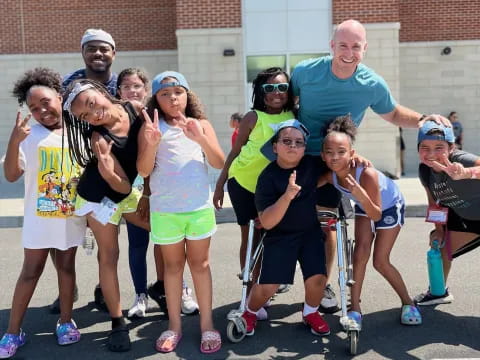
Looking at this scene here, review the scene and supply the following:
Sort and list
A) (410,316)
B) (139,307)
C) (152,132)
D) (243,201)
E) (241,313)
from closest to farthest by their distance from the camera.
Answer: (152,132) → (241,313) → (410,316) → (243,201) → (139,307)

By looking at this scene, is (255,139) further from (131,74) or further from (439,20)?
(439,20)

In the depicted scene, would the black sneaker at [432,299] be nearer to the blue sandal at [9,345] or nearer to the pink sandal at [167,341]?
the pink sandal at [167,341]

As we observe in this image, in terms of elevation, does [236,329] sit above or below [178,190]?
below

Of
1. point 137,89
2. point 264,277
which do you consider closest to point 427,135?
point 264,277

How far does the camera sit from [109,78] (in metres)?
4.41

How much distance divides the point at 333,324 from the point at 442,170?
1426 millimetres

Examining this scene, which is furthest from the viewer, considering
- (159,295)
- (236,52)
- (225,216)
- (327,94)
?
(236,52)

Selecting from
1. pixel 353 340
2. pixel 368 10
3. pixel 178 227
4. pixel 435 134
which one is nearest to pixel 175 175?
pixel 178 227

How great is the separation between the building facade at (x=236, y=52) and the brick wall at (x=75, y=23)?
0.03 metres

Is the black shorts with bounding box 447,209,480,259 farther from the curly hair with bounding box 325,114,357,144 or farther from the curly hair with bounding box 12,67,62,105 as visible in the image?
the curly hair with bounding box 12,67,62,105

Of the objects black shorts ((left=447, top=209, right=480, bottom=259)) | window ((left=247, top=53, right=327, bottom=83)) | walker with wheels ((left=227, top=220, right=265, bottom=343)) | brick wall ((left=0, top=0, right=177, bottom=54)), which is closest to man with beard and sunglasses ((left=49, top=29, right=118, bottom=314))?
walker with wheels ((left=227, top=220, right=265, bottom=343))

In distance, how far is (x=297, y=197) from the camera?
362 cm

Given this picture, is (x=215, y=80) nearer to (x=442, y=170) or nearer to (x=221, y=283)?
(x=221, y=283)

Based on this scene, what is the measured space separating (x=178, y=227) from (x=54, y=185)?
0.95 meters
